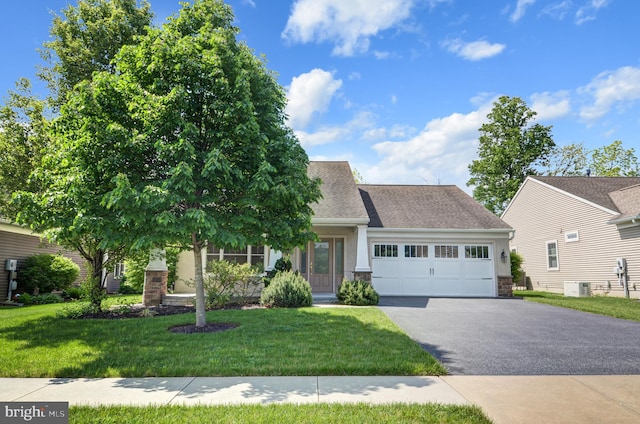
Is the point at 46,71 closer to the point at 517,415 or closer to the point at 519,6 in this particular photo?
the point at 519,6

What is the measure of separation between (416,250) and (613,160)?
3112 centimetres

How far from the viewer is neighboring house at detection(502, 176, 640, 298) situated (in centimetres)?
1495

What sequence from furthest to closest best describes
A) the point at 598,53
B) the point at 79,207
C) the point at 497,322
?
the point at 598,53, the point at 497,322, the point at 79,207

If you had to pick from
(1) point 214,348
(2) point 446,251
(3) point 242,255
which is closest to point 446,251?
(2) point 446,251

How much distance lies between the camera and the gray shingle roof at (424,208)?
49.2 feet

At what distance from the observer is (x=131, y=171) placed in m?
7.00

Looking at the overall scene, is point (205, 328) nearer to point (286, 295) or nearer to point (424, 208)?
point (286, 295)

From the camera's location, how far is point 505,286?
14.6 metres

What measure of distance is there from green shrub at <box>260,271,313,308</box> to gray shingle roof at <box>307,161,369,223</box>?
10.1 ft

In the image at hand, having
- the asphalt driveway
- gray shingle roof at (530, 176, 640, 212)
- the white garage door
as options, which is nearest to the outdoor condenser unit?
gray shingle roof at (530, 176, 640, 212)

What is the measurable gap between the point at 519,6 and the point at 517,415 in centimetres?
991

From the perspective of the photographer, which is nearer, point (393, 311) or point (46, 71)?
point (393, 311)

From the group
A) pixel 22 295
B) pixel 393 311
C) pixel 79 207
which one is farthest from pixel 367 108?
pixel 22 295

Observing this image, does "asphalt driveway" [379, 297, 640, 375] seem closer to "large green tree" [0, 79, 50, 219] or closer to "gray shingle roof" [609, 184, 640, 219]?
"gray shingle roof" [609, 184, 640, 219]
